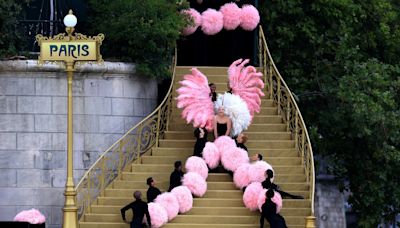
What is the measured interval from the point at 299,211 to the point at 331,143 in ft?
22.7

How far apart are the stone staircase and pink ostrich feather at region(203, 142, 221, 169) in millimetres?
278

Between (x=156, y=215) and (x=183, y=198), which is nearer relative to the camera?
(x=156, y=215)

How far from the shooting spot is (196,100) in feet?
113

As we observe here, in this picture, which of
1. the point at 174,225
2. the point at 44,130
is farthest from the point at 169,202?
the point at 44,130

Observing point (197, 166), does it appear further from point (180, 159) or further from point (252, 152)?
point (252, 152)

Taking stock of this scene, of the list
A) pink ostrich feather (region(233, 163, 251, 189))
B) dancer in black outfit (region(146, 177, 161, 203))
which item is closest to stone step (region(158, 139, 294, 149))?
pink ostrich feather (region(233, 163, 251, 189))

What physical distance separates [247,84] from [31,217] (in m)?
5.78

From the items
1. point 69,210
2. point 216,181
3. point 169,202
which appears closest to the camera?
Answer: point 69,210

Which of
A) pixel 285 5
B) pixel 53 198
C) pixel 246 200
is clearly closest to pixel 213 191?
pixel 246 200

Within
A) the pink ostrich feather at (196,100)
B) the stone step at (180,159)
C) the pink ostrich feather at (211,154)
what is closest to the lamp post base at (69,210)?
the stone step at (180,159)

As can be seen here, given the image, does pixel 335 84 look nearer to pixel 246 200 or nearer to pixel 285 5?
pixel 285 5

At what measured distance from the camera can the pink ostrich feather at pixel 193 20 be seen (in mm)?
36969

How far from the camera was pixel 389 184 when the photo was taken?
1538 inches

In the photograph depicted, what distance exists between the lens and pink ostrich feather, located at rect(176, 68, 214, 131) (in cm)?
3428
